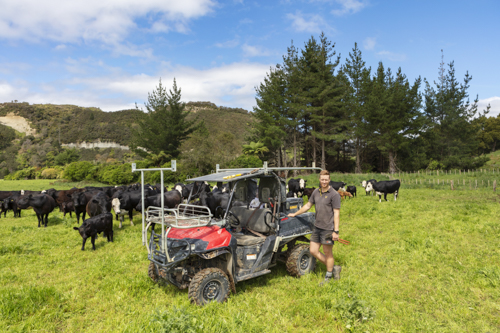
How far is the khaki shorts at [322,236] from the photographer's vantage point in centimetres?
549

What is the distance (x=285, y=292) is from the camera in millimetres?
5473

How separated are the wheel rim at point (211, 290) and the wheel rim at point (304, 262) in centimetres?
217

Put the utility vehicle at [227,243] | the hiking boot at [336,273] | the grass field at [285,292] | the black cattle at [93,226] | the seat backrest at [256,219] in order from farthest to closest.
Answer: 1. the black cattle at [93,226]
2. the seat backrest at [256,219]
3. the hiking boot at [336,273]
4. the utility vehicle at [227,243]
5. the grass field at [285,292]

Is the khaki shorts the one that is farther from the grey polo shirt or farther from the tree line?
the tree line

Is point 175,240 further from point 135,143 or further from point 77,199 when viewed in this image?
point 135,143

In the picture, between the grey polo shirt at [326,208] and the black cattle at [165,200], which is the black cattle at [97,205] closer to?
the black cattle at [165,200]

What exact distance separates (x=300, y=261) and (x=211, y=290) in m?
2.29

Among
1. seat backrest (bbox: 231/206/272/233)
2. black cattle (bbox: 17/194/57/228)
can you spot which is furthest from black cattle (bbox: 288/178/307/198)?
black cattle (bbox: 17/194/57/228)

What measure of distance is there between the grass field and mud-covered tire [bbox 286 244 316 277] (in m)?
0.18

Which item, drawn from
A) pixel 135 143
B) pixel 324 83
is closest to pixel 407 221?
pixel 324 83

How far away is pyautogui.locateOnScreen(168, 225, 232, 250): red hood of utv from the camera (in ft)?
16.0

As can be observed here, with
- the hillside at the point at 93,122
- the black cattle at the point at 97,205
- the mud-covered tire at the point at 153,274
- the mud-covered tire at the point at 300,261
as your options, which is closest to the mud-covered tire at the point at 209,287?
the mud-covered tire at the point at 153,274

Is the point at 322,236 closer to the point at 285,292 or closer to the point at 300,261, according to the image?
the point at 300,261

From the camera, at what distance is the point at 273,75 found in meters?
41.3
